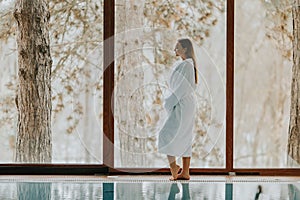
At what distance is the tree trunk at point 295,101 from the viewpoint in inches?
228

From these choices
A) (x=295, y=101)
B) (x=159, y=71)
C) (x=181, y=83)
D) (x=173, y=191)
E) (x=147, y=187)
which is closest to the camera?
(x=173, y=191)

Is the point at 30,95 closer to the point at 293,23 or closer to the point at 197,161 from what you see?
the point at 197,161

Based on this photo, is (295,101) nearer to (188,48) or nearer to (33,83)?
(188,48)

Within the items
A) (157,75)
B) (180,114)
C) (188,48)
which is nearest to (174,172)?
(180,114)

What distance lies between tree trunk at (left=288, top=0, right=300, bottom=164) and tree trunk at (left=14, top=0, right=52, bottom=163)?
2.33 m

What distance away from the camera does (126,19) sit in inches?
229

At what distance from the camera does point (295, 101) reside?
5.82m

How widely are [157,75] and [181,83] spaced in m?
0.58

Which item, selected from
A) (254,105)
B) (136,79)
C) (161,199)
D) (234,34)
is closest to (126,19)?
(136,79)

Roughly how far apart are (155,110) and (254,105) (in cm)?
96

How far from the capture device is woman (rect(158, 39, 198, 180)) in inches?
214

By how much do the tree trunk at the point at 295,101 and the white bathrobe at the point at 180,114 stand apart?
1024mm

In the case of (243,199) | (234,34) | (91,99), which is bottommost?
(243,199)

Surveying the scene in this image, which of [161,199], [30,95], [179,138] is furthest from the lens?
[30,95]
